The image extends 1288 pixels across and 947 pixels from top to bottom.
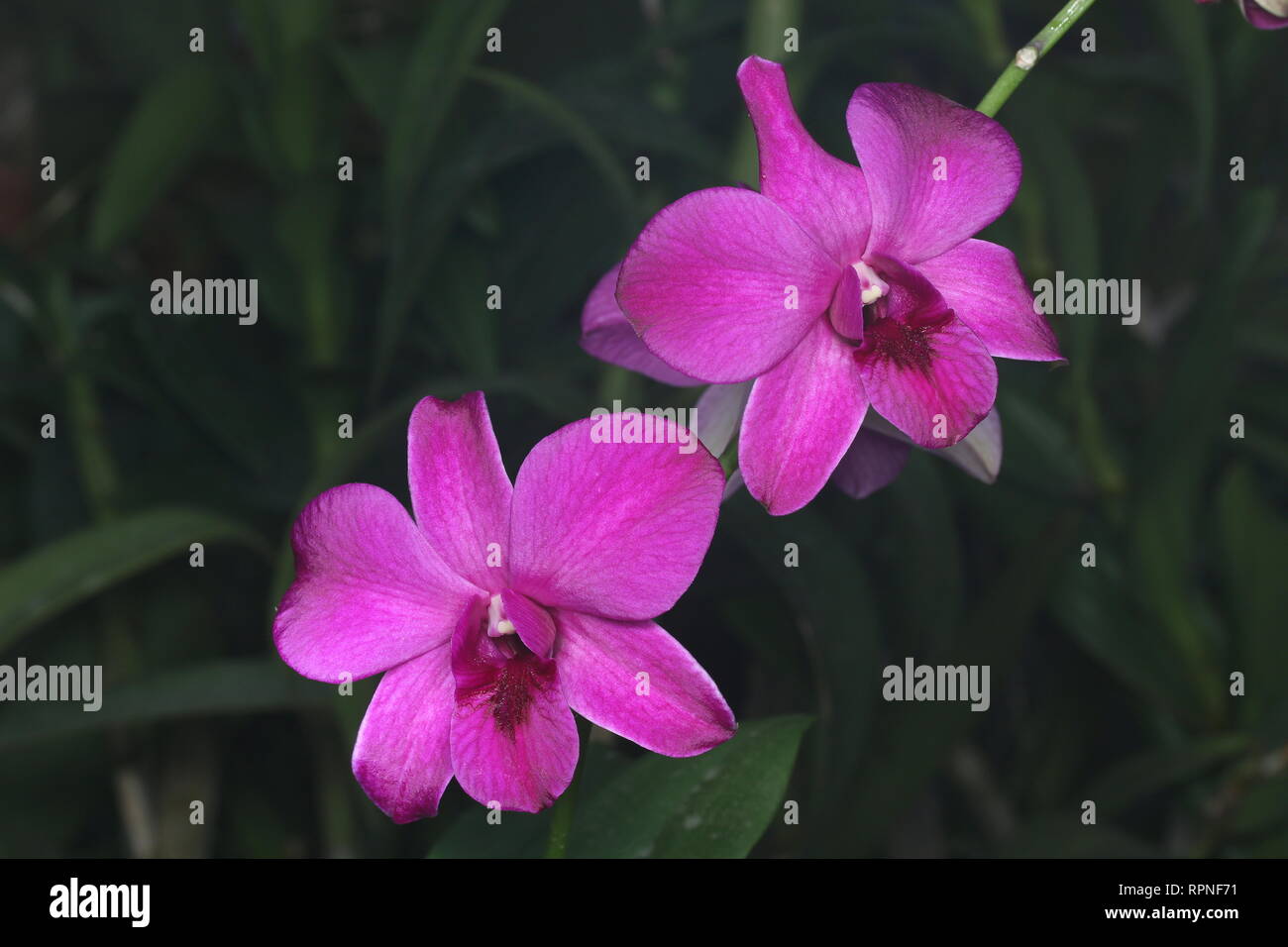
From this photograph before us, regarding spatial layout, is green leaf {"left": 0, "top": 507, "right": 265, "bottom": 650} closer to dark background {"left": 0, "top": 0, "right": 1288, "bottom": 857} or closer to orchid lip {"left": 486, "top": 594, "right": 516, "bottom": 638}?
dark background {"left": 0, "top": 0, "right": 1288, "bottom": 857}

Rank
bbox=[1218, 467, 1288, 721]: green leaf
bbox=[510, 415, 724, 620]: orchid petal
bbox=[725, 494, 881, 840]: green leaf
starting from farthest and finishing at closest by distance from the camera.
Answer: bbox=[1218, 467, 1288, 721]: green leaf, bbox=[725, 494, 881, 840]: green leaf, bbox=[510, 415, 724, 620]: orchid petal

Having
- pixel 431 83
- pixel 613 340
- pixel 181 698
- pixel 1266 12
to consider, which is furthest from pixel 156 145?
pixel 1266 12

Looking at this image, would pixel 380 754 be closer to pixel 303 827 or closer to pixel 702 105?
pixel 303 827

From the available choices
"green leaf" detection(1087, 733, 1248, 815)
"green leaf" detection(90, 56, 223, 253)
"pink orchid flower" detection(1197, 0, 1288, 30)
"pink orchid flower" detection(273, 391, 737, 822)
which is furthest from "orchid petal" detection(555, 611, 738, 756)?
Result: "green leaf" detection(90, 56, 223, 253)

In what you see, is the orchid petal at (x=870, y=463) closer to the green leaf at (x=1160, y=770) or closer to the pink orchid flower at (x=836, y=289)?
the pink orchid flower at (x=836, y=289)

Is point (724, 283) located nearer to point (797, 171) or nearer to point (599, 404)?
point (797, 171)

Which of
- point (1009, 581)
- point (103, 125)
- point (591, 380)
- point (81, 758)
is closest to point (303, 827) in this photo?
point (81, 758)

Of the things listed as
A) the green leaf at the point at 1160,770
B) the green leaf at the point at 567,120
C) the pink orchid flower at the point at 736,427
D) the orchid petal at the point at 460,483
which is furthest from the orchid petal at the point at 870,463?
the green leaf at the point at 1160,770
